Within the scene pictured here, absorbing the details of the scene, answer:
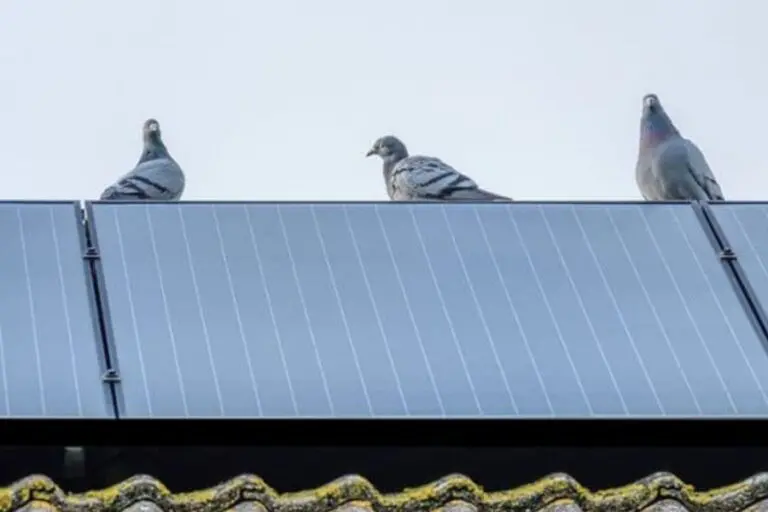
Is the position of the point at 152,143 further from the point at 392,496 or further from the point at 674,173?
the point at 392,496

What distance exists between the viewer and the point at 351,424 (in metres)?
8.16

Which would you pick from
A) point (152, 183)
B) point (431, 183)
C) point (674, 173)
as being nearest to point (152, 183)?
point (152, 183)

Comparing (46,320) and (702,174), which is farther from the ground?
(702,174)

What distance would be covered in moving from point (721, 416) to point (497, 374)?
927 millimetres

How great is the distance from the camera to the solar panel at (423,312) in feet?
28.0

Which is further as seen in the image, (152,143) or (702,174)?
(152,143)

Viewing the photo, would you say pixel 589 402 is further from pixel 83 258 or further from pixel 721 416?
pixel 83 258

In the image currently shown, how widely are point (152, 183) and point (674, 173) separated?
324 centimetres

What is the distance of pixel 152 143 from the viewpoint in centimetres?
1639

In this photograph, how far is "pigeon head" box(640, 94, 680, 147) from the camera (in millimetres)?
14625

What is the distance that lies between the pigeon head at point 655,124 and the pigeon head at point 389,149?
505 cm

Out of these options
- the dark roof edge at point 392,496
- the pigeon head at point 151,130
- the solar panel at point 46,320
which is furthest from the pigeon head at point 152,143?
the dark roof edge at point 392,496

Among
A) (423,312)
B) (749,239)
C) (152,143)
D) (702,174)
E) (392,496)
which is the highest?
(152,143)

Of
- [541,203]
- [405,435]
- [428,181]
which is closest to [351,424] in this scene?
[405,435]
